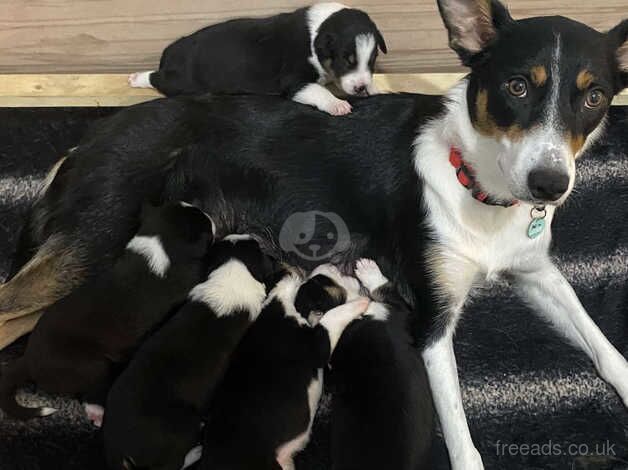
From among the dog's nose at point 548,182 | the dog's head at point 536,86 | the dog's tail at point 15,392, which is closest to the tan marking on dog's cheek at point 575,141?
the dog's head at point 536,86

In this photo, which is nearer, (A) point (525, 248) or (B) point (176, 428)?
(B) point (176, 428)

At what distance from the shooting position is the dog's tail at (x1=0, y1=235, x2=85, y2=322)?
199 centimetres

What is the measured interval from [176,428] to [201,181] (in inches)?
28.5

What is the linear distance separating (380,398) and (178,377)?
18.7 inches

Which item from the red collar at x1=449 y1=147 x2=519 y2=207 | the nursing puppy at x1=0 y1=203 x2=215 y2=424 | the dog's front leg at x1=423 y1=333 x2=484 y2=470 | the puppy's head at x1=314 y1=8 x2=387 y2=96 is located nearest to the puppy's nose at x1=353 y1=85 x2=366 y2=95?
the puppy's head at x1=314 y1=8 x2=387 y2=96

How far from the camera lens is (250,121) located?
209 centimetres

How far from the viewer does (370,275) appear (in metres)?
2.09

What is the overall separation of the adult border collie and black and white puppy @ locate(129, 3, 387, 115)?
0.69 ft

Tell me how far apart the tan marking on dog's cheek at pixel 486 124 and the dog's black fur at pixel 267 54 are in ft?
2.02

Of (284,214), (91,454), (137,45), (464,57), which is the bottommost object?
(91,454)

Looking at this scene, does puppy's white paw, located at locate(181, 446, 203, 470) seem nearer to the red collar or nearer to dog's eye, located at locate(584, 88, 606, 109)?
the red collar

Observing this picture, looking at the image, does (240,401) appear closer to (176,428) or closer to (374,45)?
(176,428)

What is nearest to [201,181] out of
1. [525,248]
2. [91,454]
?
[91,454]

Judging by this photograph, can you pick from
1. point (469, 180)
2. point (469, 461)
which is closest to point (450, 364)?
point (469, 461)
